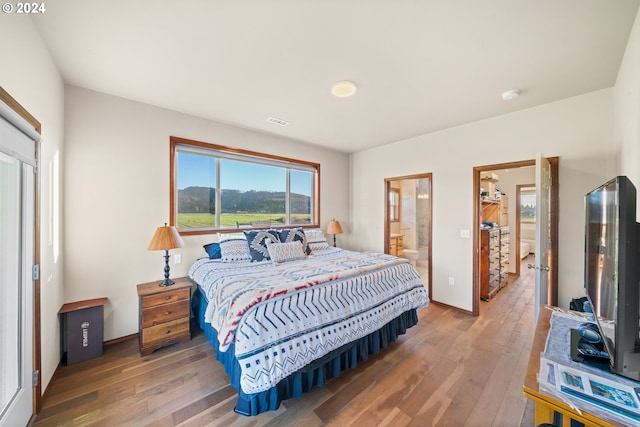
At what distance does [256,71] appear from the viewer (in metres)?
2.13

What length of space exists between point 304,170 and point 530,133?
3222 mm

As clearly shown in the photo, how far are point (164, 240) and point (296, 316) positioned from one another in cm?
175

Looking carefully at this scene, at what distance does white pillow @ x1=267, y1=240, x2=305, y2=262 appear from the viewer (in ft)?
9.89

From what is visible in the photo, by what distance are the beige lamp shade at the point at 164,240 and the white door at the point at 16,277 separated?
907 mm

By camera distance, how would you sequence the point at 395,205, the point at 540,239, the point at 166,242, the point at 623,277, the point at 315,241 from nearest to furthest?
the point at 623,277 → the point at 540,239 → the point at 166,242 → the point at 315,241 → the point at 395,205

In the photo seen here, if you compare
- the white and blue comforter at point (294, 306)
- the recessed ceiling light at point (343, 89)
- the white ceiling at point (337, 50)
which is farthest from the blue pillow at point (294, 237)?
the recessed ceiling light at point (343, 89)

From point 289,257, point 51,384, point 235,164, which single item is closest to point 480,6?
point 289,257

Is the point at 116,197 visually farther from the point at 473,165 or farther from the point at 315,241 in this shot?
the point at 473,165

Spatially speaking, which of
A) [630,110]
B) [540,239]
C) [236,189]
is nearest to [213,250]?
[236,189]

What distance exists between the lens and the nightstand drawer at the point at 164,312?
2361 mm

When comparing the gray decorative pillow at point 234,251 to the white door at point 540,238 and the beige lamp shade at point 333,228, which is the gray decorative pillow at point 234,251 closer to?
the beige lamp shade at point 333,228

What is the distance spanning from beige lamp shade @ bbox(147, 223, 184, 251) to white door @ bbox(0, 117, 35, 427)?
91 centimetres

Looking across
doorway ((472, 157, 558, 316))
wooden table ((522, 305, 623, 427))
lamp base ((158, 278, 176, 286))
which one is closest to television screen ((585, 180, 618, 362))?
wooden table ((522, 305, 623, 427))

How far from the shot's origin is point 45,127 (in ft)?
6.18
